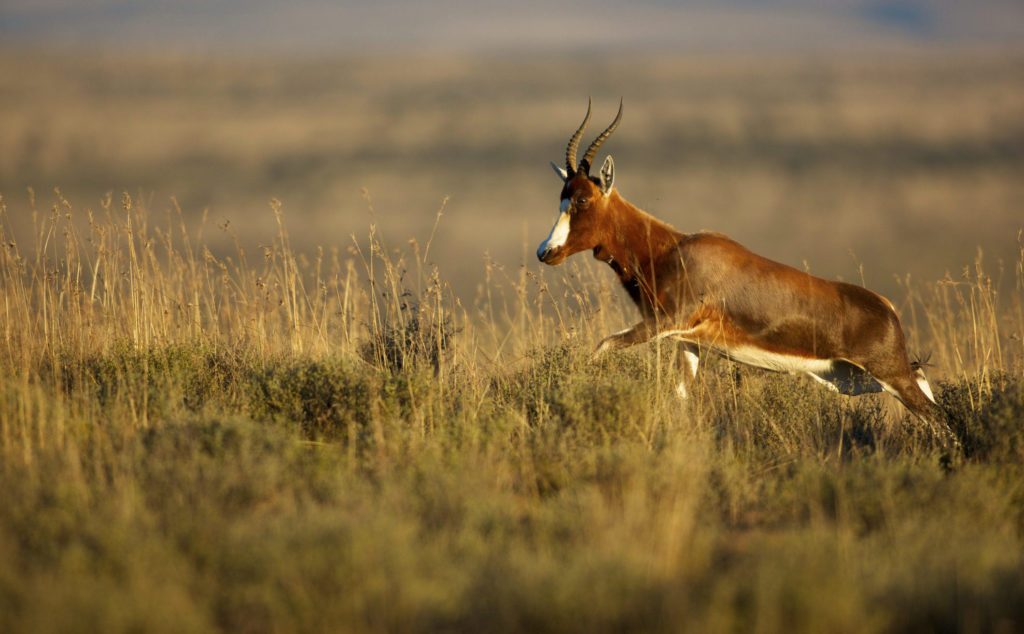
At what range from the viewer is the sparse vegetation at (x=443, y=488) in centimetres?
387

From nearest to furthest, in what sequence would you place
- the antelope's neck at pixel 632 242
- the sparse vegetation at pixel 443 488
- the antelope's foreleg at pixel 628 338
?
1. the sparse vegetation at pixel 443 488
2. the antelope's foreleg at pixel 628 338
3. the antelope's neck at pixel 632 242

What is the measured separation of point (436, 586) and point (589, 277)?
748 centimetres

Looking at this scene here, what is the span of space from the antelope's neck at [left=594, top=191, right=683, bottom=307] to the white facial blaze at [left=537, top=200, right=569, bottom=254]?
42cm

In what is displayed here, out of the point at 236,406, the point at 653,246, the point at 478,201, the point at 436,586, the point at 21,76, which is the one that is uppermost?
the point at 21,76

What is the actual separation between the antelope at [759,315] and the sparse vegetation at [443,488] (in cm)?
37

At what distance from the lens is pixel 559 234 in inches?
332

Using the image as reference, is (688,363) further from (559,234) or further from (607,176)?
(607,176)

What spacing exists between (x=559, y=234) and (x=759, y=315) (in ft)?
6.64

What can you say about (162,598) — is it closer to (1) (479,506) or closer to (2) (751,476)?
(1) (479,506)

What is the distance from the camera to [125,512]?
14.8 feet

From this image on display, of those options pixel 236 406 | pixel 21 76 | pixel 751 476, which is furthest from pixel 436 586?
pixel 21 76

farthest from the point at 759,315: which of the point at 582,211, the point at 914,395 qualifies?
the point at 582,211

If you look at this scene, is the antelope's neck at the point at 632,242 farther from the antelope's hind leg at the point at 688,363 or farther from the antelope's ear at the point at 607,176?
the antelope's hind leg at the point at 688,363

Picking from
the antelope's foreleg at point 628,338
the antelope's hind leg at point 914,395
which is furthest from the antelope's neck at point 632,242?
the antelope's hind leg at point 914,395
